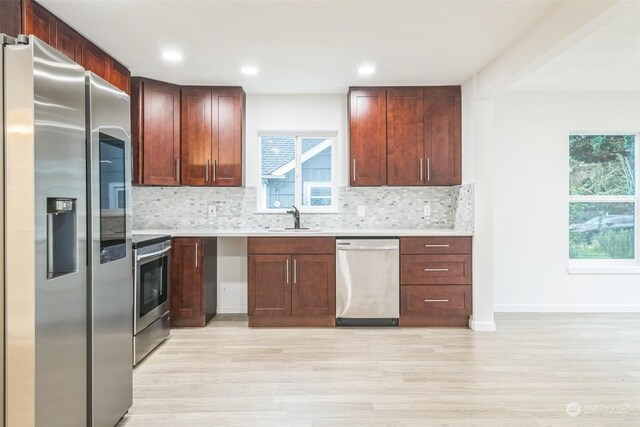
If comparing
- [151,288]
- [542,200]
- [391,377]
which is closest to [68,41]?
[151,288]

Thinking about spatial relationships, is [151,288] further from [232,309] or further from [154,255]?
[232,309]

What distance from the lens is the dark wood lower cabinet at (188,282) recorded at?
146 inches

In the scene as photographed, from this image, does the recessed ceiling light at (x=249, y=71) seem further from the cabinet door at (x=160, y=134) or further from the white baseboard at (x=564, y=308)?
the white baseboard at (x=564, y=308)

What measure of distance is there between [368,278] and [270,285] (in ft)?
3.11

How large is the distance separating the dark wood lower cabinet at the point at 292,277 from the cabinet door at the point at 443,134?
52.9 inches

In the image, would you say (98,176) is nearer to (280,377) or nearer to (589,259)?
(280,377)

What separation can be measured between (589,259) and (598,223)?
420 mm

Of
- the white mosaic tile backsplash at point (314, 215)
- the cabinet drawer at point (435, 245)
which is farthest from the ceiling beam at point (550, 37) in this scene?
the cabinet drawer at point (435, 245)

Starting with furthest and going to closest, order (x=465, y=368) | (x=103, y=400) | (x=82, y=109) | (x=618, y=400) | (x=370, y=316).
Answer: (x=370, y=316) → (x=465, y=368) → (x=618, y=400) → (x=103, y=400) → (x=82, y=109)

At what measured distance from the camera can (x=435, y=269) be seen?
3.80 m

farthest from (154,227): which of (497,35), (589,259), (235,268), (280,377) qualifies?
(589,259)

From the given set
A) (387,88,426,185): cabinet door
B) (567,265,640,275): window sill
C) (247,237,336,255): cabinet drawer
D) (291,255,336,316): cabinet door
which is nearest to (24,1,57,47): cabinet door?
(247,237,336,255): cabinet drawer

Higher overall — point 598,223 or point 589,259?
point 598,223

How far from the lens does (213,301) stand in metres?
4.21
